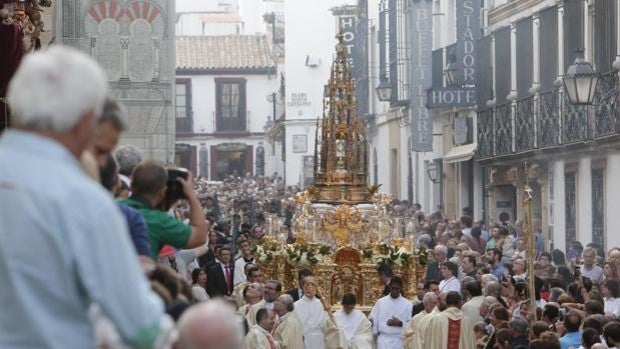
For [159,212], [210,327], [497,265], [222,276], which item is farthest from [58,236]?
[497,265]

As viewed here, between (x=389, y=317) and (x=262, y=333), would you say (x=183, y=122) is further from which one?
(x=262, y=333)

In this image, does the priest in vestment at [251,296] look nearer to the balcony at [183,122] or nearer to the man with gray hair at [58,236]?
the man with gray hair at [58,236]

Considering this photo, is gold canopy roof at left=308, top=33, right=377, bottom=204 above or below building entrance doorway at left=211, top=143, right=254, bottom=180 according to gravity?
below

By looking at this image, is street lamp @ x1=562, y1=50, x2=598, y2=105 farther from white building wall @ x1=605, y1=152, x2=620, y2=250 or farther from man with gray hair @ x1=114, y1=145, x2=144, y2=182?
man with gray hair @ x1=114, y1=145, x2=144, y2=182

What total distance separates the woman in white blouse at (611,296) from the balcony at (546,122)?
27.4ft

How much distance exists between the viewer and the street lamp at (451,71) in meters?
39.7

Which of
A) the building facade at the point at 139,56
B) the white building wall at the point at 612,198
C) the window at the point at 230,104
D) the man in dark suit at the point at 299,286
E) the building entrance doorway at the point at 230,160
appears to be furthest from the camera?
the building entrance doorway at the point at 230,160

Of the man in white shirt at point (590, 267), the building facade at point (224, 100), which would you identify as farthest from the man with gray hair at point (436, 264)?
the building facade at point (224, 100)

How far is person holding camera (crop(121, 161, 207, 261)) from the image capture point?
695 centimetres

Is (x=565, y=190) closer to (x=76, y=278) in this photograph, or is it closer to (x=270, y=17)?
(x=76, y=278)

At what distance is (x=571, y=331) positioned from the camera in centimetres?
1539

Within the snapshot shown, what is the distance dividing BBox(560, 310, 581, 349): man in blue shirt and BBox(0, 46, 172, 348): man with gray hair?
11.1m

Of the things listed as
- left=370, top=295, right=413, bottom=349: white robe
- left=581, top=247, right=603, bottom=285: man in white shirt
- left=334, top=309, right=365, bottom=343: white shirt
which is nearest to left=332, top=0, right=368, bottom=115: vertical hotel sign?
left=581, top=247, right=603, bottom=285: man in white shirt

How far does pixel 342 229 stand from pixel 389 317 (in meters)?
3.45
